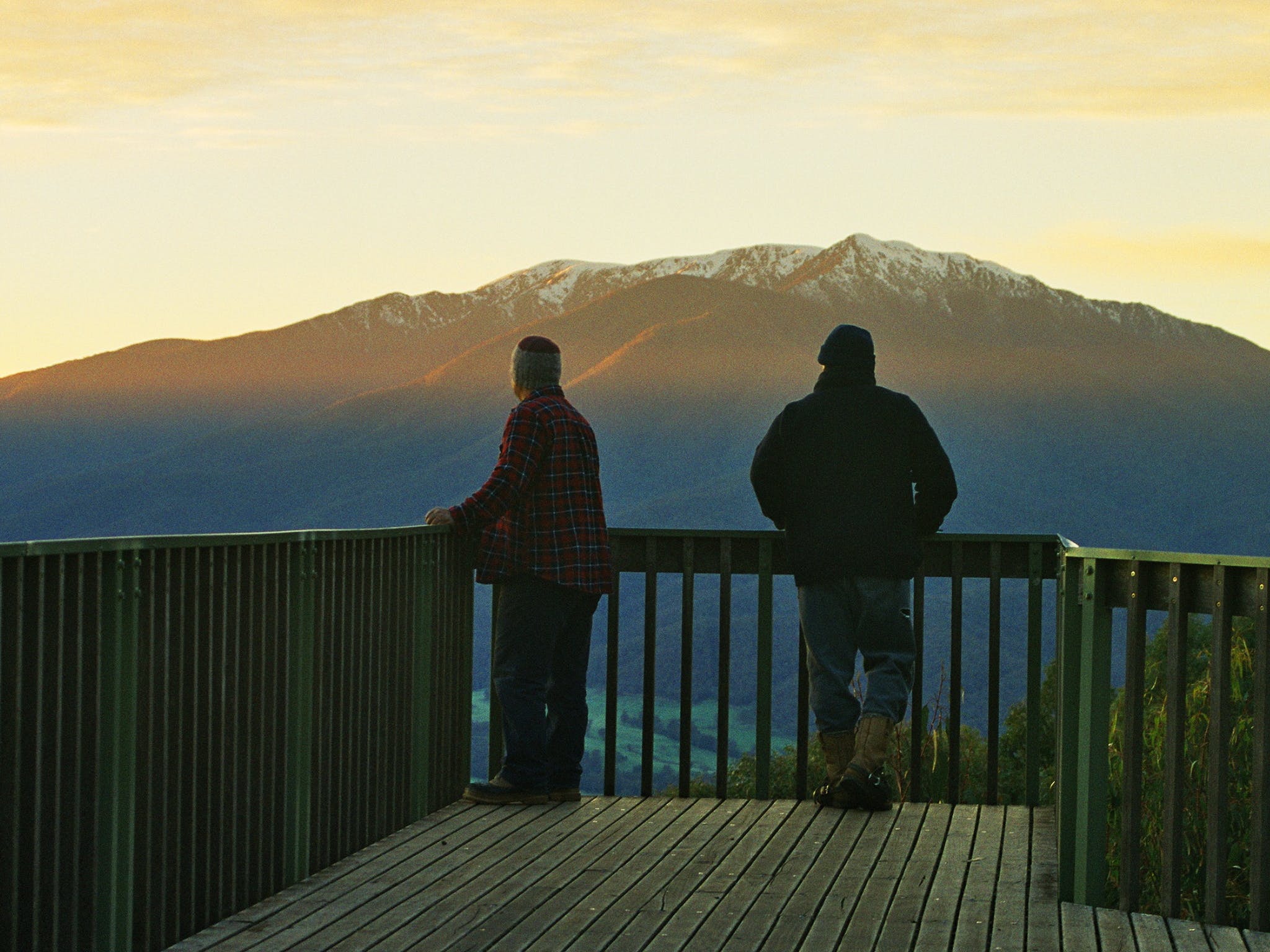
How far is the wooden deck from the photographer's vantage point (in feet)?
12.4

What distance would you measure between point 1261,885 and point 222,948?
2.47 m

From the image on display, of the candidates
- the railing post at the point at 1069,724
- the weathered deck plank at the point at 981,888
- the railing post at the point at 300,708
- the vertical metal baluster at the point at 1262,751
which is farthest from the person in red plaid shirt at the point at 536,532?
the vertical metal baluster at the point at 1262,751

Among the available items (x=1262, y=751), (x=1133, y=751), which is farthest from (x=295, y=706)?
(x=1262, y=751)

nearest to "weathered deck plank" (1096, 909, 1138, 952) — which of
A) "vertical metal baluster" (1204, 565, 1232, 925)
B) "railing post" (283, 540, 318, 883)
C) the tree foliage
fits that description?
"vertical metal baluster" (1204, 565, 1232, 925)

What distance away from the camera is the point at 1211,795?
3832mm

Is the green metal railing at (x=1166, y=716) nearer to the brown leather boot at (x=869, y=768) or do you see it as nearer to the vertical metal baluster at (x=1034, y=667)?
the brown leather boot at (x=869, y=768)

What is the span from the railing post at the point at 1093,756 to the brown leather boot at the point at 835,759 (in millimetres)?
1415

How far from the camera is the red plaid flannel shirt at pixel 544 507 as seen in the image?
5.39 m

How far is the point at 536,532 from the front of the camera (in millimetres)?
5461

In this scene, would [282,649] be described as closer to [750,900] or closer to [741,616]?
[750,900]

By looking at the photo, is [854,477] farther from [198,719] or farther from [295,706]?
[198,719]

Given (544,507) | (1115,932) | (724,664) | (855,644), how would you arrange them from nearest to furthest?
(1115,932) → (544,507) → (855,644) → (724,664)

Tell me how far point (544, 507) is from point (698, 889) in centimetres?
160

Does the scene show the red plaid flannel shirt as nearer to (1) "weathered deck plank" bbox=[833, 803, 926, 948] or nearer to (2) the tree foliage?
(1) "weathered deck plank" bbox=[833, 803, 926, 948]
